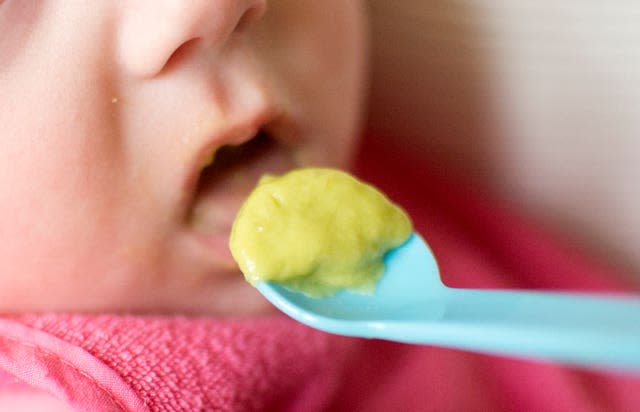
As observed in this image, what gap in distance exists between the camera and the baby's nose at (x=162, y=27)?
0.51m

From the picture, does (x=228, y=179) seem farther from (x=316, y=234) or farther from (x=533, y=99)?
(x=533, y=99)

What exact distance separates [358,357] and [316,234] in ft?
0.81

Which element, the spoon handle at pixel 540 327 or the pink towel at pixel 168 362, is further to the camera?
the pink towel at pixel 168 362

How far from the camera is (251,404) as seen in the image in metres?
0.61

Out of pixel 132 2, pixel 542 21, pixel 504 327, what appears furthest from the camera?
pixel 542 21

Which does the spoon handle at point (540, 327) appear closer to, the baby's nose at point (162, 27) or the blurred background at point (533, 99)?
the baby's nose at point (162, 27)

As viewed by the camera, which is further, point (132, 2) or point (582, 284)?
point (582, 284)

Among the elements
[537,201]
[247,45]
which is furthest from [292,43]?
[537,201]

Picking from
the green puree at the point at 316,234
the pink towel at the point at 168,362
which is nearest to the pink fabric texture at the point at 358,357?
the pink towel at the point at 168,362

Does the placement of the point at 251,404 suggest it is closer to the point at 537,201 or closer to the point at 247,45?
the point at 247,45

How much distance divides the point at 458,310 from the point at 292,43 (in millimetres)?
244

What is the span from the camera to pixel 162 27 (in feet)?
1.67

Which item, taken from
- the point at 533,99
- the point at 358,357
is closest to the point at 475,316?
the point at 358,357

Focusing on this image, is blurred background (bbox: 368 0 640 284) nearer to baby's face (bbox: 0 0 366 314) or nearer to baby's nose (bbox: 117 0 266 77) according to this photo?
baby's face (bbox: 0 0 366 314)
